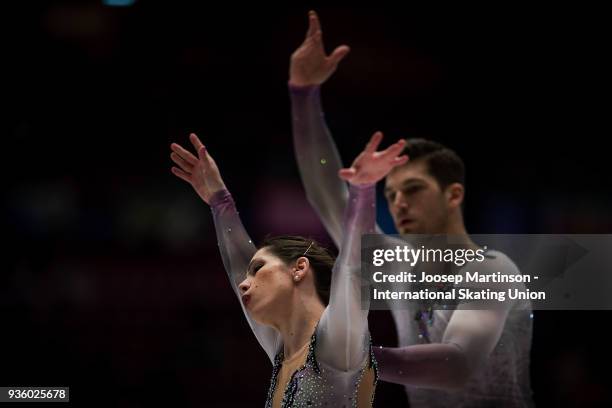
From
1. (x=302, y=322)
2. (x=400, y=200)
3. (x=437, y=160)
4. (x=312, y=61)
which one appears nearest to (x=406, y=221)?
(x=400, y=200)

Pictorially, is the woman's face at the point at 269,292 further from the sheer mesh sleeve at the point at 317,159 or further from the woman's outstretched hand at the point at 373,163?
the sheer mesh sleeve at the point at 317,159

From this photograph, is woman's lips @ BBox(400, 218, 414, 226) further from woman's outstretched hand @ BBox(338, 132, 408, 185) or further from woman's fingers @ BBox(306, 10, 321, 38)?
woman's outstretched hand @ BBox(338, 132, 408, 185)

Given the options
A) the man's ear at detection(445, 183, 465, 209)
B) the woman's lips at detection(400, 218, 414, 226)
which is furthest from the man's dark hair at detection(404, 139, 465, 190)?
the woman's lips at detection(400, 218, 414, 226)

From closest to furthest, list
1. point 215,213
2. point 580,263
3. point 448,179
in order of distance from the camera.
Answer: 1. point 215,213
2. point 580,263
3. point 448,179

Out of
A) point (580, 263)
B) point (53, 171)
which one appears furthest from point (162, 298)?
point (580, 263)

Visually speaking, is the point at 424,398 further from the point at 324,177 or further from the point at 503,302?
the point at 324,177

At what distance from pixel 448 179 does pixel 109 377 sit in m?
0.99

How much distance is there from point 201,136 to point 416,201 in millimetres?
561

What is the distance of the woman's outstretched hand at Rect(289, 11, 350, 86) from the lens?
171cm

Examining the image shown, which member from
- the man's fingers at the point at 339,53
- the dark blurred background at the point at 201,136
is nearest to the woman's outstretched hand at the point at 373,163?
the man's fingers at the point at 339,53

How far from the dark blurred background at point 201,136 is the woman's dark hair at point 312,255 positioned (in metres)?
0.46

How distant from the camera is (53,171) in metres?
2.01

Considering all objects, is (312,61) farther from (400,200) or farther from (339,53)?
(400,200)

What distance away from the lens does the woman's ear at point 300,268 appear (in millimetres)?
1425
